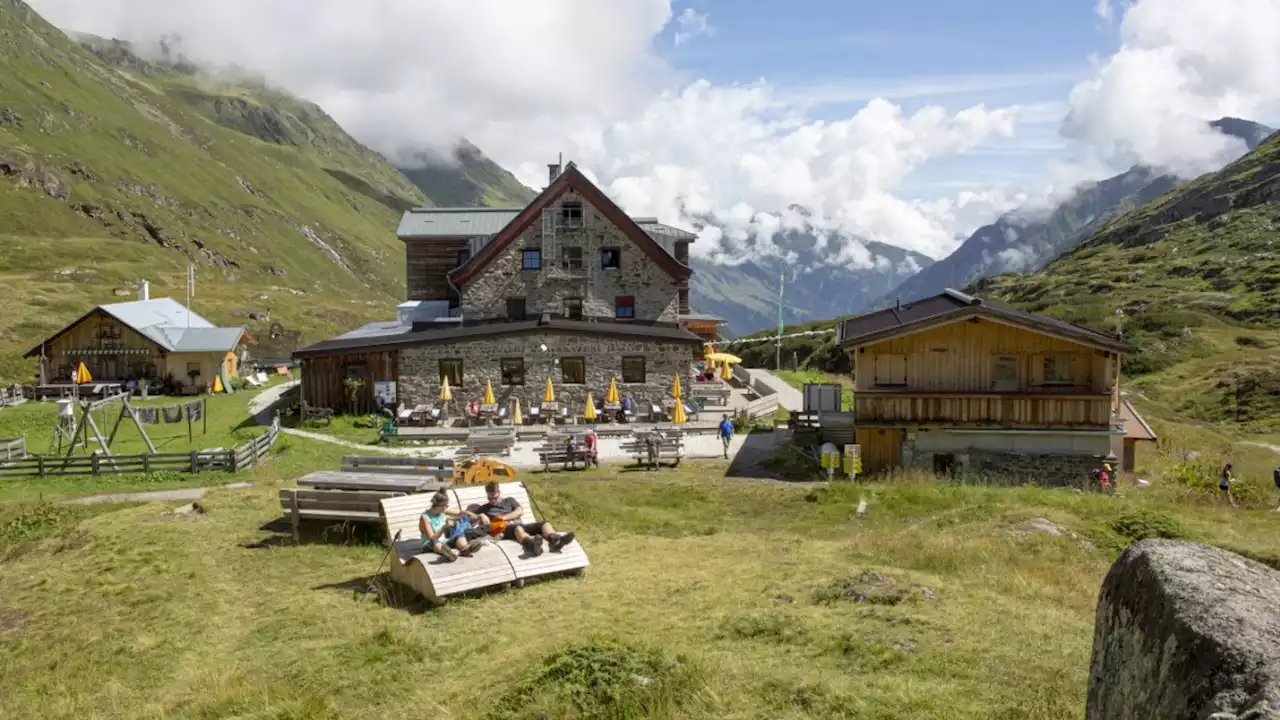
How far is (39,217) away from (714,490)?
145151 millimetres

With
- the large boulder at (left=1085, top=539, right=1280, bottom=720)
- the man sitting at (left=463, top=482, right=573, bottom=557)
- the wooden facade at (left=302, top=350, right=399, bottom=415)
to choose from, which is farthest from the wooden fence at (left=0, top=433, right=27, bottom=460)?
the large boulder at (left=1085, top=539, right=1280, bottom=720)

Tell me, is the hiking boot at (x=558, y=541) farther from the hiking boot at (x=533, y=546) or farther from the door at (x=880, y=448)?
the door at (x=880, y=448)

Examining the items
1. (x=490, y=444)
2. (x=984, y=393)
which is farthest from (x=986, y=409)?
(x=490, y=444)

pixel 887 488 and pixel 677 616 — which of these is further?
pixel 887 488

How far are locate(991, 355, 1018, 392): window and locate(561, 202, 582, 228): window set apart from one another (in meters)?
22.1

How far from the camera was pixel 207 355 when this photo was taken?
4878 cm

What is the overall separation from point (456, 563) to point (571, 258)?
3109 centimetres

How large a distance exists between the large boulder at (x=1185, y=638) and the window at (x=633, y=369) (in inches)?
1339

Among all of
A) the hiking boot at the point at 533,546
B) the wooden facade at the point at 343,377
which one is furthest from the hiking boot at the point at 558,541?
the wooden facade at the point at 343,377

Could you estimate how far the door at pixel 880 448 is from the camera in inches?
1106

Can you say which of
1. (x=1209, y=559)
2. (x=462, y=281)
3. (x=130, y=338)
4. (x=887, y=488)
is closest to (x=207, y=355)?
(x=130, y=338)

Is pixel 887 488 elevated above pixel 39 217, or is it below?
below

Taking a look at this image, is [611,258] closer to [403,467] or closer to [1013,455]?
[1013,455]

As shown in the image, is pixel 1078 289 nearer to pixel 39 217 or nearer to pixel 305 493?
pixel 305 493
